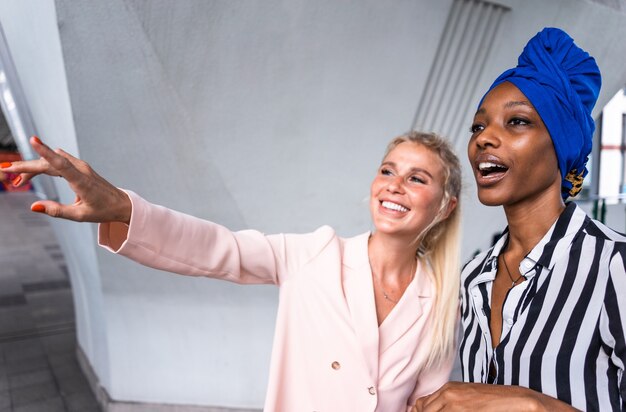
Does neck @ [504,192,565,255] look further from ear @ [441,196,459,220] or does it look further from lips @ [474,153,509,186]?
ear @ [441,196,459,220]

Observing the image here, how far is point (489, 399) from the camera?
0.97 meters

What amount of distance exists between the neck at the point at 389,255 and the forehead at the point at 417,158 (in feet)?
0.84

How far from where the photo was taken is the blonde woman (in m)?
1.40

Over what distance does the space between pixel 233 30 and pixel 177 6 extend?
0.31 m

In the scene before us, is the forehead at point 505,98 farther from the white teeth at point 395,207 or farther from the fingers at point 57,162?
the fingers at point 57,162

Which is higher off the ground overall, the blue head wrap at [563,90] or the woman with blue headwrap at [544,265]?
the blue head wrap at [563,90]

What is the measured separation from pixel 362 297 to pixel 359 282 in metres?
0.05

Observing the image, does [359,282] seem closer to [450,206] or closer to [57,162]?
[450,206]

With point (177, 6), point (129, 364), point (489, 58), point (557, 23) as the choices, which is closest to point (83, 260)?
point (129, 364)

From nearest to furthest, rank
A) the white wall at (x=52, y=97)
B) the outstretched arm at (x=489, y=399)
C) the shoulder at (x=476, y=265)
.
A: the outstretched arm at (x=489, y=399)
the shoulder at (x=476, y=265)
the white wall at (x=52, y=97)

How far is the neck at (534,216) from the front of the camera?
1178 millimetres

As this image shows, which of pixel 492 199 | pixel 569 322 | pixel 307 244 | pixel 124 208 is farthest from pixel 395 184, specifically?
pixel 124 208

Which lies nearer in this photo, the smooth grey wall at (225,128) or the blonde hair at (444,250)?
the blonde hair at (444,250)

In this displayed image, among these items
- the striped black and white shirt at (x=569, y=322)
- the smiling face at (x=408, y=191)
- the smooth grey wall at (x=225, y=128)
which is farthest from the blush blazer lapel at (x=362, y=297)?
the smooth grey wall at (x=225, y=128)
